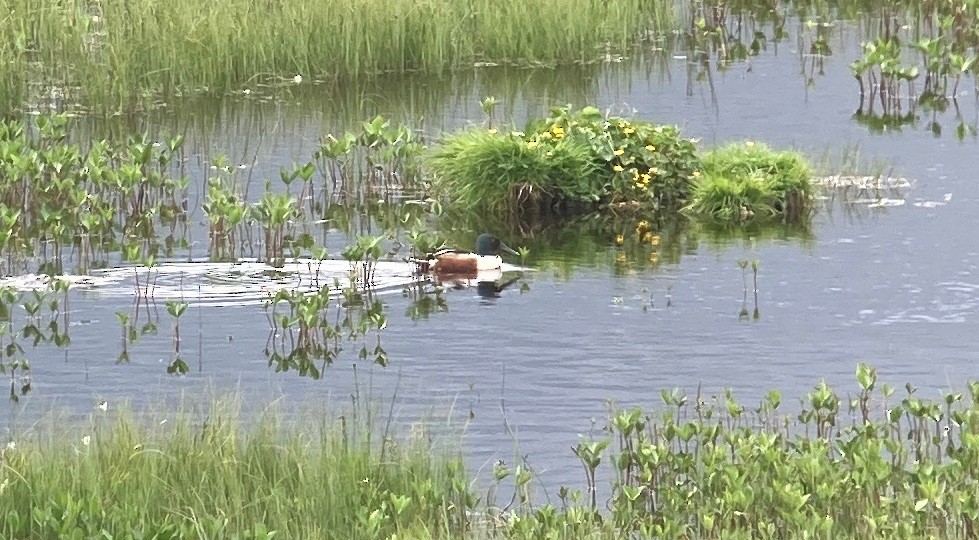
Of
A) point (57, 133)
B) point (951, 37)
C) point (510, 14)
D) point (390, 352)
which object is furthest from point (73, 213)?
point (951, 37)

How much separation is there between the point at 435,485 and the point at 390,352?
3.65 metres

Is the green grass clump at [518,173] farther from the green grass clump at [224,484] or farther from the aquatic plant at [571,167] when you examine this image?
the green grass clump at [224,484]

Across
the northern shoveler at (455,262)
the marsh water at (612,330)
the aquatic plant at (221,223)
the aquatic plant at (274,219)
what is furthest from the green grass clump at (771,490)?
the aquatic plant at (221,223)

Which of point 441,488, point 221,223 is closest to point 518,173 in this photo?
point 221,223

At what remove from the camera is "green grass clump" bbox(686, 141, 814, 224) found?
16.1 m

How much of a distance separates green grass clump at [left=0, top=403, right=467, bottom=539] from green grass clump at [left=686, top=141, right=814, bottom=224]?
24.4ft

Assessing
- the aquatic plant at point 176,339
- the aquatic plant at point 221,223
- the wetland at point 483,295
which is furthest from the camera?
the aquatic plant at point 221,223

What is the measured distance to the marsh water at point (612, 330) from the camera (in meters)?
10.9

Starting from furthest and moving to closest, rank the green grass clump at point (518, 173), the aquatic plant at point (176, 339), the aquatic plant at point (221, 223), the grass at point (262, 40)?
the grass at point (262, 40) < the green grass clump at point (518, 173) < the aquatic plant at point (221, 223) < the aquatic plant at point (176, 339)

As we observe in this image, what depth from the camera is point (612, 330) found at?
12500 millimetres

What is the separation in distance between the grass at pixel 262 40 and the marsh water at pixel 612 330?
2.16 meters

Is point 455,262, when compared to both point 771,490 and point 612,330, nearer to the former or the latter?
point 612,330

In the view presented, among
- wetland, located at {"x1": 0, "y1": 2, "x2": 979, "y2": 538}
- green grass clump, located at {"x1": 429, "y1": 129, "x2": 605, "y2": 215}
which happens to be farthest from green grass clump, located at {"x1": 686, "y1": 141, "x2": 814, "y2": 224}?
green grass clump, located at {"x1": 429, "y1": 129, "x2": 605, "y2": 215}

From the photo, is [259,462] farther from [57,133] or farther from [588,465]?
[57,133]
